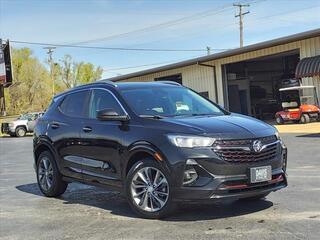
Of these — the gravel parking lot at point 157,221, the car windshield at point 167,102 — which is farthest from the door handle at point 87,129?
the gravel parking lot at point 157,221

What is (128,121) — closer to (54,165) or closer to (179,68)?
(54,165)

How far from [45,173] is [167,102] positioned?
280 centimetres

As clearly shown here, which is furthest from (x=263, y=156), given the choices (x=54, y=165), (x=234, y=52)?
(x=234, y=52)

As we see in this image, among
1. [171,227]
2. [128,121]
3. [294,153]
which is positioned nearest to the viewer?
[171,227]

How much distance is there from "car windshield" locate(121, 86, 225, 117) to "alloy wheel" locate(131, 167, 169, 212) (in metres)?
0.86

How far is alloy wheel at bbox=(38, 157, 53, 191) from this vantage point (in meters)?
9.16

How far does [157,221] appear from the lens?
6777 millimetres

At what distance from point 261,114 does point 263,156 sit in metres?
34.7

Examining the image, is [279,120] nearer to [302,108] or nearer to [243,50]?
[302,108]

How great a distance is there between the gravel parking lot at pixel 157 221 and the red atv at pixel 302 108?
19000 mm

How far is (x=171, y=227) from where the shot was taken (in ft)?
21.1

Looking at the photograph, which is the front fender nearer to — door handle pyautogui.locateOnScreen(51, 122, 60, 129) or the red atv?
door handle pyautogui.locateOnScreen(51, 122, 60, 129)

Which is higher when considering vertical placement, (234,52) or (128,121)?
(234,52)

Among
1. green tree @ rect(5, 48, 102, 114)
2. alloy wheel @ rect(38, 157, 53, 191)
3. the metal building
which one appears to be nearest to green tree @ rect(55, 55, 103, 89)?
green tree @ rect(5, 48, 102, 114)
